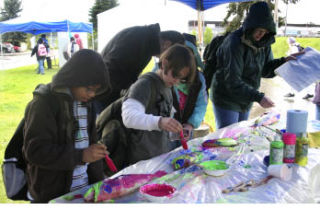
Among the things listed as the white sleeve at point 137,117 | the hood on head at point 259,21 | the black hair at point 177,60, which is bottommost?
the white sleeve at point 137,117

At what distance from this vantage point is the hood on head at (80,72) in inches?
44.0

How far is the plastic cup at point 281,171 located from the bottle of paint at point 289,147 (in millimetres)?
103

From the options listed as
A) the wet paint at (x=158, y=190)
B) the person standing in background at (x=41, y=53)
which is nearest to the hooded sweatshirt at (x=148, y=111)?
the wet paint at (x=158, y=190)

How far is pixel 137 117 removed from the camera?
1.33 m

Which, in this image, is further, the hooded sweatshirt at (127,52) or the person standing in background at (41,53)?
the person standing in background at (41,53)

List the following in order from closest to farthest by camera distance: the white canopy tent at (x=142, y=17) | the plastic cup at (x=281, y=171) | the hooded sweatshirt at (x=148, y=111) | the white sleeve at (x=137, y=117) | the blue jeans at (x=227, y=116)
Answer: the plastic cup at (x=281, y=171), the white sleeve at (x=137, y=117), the hooded sweatshirt at (x=148, y=111), the blue jeans at (x=227, y=116), the white canopy tent at (x=142, y=17)

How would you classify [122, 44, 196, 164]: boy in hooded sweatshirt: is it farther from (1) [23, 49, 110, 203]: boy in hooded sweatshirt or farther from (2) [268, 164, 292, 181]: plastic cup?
(2) [268, 164, 292, 181]: plastic cup

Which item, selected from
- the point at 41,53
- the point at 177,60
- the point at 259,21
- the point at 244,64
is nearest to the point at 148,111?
the point at 177,60

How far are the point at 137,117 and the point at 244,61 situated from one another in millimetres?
1105

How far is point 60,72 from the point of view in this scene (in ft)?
3.72

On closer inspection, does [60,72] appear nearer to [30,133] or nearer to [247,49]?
[30,133]

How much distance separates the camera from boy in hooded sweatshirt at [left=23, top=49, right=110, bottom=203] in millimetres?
1104

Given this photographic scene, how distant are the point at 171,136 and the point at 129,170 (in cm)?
37

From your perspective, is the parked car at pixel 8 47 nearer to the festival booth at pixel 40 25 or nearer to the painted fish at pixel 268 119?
the festival booth at pixel 40 25
